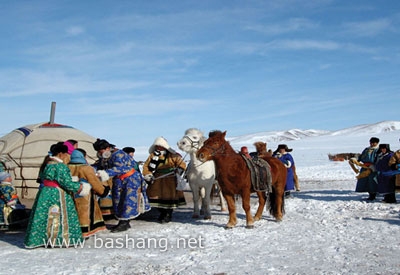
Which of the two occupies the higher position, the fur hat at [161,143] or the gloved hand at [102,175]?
the fur hat at [161,143]

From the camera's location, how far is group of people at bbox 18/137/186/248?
18.1 ft

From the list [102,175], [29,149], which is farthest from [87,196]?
[29,149]

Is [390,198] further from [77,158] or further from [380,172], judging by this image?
[77,158]

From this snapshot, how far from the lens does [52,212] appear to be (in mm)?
5520

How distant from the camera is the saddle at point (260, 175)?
6.98 meters

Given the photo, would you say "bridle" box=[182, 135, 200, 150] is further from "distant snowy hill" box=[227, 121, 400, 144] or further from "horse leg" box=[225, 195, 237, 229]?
"distant snowy hill" box=[227, 121, 400, 144]

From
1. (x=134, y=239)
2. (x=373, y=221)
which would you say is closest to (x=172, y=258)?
(x=134, y=239)

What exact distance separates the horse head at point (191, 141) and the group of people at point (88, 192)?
1.60 ft

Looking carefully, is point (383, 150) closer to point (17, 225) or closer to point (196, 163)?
point (196, 163)

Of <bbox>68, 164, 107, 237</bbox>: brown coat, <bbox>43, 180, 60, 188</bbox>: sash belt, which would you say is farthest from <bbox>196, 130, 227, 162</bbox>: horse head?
<bbox>43, 180, 60, 188</bbox>: sash belt

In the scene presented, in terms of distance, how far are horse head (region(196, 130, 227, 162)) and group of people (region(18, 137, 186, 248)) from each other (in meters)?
1.16

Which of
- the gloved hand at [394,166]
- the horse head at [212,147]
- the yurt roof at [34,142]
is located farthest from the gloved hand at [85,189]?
the gloved hand at [394,166]

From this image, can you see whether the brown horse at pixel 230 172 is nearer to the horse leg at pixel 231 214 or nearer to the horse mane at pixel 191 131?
the horse leg at pixel 231 214

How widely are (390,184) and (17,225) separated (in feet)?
25.3
